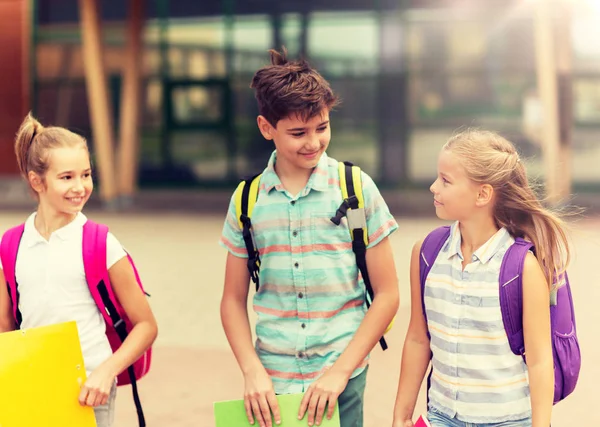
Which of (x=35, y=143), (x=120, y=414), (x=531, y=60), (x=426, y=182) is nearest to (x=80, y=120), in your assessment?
(x=426, y=182)

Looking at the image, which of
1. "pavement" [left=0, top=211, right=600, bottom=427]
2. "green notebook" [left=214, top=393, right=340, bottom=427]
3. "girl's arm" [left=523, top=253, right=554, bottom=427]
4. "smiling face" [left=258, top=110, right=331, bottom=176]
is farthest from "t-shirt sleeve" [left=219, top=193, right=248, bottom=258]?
"pavement" [left=0, top=211, right=600, bottom=427]

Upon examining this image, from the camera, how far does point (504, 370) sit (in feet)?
7.57

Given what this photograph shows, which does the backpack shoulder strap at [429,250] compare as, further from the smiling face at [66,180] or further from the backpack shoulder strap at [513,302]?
the smiling face at [66,180]

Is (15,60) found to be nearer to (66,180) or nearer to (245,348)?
(66,180)

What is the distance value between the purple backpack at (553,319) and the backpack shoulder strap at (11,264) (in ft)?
4.91

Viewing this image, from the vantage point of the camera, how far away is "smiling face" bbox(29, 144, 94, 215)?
2.69 metres

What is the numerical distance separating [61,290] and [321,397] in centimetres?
90

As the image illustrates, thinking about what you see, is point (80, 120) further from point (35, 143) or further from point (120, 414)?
point (35, 143)

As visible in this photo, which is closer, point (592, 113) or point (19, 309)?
point (19, 309)

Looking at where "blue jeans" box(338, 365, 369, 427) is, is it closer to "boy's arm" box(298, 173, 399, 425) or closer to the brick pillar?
"boy's arm" box(298, 173, 399, 425)

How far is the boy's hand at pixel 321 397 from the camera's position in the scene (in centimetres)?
235

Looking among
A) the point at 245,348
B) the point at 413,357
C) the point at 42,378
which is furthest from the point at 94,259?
the point at 413,357

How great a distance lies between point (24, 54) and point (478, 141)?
16968mm

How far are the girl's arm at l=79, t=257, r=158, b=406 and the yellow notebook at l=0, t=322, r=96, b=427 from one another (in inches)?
3.5
